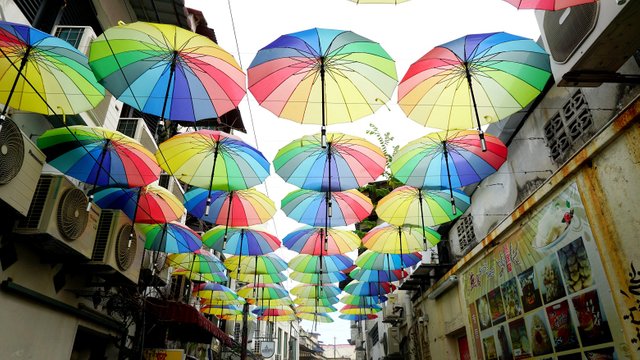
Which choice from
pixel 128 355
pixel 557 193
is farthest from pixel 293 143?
pixel 128 355

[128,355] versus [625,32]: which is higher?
[625,32]

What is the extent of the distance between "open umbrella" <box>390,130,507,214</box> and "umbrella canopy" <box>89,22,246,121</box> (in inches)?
138

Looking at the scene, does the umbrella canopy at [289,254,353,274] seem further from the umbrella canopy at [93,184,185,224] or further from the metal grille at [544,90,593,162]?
the metal grille at [544,90,593,162]

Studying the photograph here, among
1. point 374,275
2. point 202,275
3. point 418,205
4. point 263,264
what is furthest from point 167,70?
point 374,275

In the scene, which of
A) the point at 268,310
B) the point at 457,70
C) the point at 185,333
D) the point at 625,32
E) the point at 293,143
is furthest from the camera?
the point at 268,310

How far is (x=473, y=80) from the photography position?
561 centimetres

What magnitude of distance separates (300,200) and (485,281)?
180 inches

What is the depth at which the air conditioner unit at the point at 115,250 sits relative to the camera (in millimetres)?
6668

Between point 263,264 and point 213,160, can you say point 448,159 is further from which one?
point 263,264

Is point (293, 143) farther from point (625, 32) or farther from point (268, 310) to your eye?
point (268, 310)

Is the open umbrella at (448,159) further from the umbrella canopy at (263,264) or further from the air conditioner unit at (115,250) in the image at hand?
the umbrella canopy at (263,264)

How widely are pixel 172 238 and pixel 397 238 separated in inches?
239

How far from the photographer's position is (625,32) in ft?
12.2

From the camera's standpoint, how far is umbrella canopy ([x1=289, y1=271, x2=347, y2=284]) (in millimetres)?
14234
